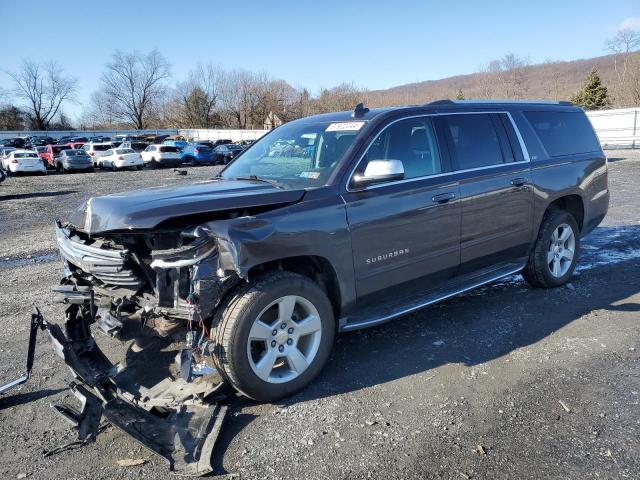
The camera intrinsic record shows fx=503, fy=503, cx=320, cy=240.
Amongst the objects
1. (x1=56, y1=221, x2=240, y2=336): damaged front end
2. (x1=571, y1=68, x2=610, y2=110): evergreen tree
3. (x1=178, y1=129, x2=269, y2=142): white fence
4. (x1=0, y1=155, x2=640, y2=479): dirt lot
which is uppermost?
(x1=571, y1=68, x2=610, y2=110): evergreen tree

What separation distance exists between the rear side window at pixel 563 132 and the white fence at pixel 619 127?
85.3 ft

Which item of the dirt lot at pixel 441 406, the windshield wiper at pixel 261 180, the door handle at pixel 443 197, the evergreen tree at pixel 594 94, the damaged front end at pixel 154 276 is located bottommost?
the dirt lot at pixel 441 406

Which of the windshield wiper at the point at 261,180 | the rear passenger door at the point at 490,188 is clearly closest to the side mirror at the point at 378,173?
the windshield wiper at the point at 261,180

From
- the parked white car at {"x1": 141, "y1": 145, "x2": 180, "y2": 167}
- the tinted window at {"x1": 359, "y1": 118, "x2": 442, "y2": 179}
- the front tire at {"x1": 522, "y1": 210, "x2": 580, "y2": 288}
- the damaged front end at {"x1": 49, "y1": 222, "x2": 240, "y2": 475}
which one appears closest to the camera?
the damaged front end at {"x1": 49, "y1": 222, "x2": 240, "y2": 475}

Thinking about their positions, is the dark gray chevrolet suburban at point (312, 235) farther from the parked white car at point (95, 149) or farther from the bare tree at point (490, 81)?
the bare tree at point (490, 81)

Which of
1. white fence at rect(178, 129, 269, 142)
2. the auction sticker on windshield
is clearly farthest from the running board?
white fence at rect(178, 129, 269, 142)

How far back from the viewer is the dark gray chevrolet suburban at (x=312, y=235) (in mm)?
3129

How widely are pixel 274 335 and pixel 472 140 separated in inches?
104

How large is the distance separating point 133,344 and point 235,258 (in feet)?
4.66

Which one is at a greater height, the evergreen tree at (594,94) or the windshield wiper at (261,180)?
the evergreen tree at (594,94)

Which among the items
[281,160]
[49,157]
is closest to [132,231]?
[281,160]

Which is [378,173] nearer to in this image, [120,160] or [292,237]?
[292,237]

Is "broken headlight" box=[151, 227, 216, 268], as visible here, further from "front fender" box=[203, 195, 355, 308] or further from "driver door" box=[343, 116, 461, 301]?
"driver door" box=[343, 116, 461, 301]

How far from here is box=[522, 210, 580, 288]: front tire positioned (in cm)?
524
